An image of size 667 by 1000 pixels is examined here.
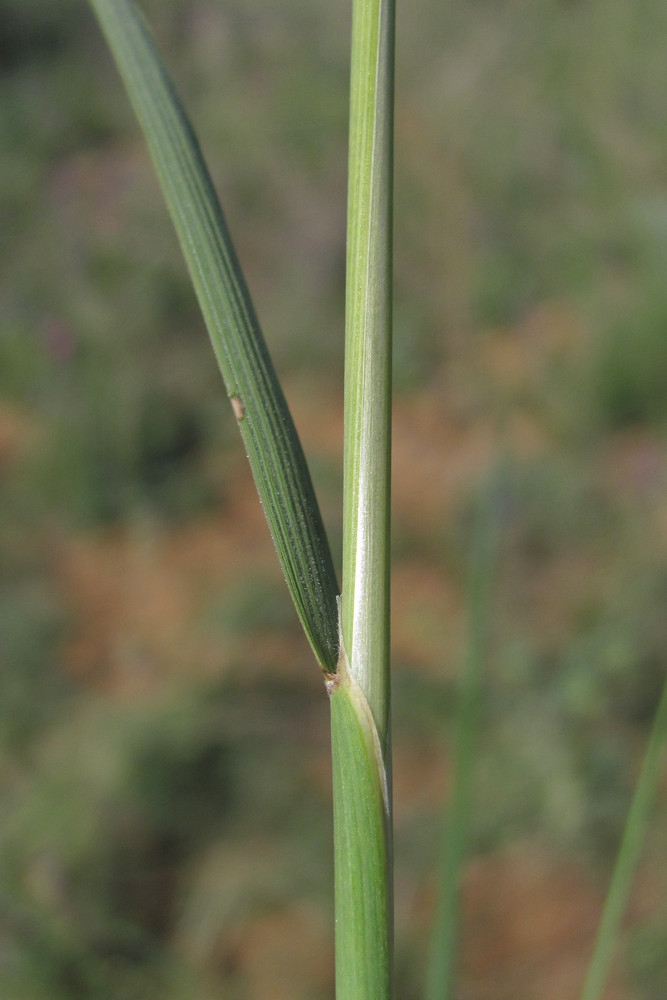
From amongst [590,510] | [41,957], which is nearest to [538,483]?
[590,510]

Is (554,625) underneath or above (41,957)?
underneath

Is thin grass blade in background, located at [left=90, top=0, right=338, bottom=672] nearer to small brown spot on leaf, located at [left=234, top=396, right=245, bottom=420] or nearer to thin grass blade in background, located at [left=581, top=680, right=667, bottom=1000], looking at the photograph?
small brown spot on leaf, located at [left=234, top=396, right=245, bottom=420]

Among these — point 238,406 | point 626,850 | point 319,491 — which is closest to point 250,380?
point 238,406

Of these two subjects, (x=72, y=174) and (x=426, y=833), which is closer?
(x=426, y=833)

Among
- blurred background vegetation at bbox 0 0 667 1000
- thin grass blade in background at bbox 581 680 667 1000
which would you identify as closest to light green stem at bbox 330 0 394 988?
thin grass blade in background at bbox 581 680 667 1000

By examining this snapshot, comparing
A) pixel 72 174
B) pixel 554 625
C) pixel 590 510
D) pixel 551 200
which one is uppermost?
pixel 72 174

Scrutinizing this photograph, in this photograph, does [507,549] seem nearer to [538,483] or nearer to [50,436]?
[538,483]

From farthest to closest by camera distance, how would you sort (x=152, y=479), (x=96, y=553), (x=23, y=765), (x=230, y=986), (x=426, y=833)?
(x=152, y=479)
(x=96, y=553)
(x=23, y=765)
(x=426, y=833)
(x=230, y=986)
